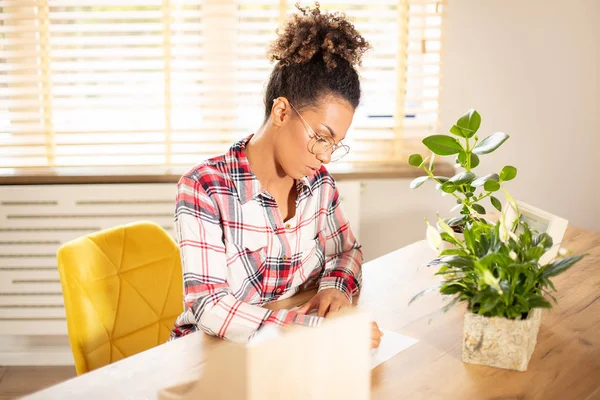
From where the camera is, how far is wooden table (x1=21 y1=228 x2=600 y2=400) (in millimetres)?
1084

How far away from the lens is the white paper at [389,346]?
1.22m

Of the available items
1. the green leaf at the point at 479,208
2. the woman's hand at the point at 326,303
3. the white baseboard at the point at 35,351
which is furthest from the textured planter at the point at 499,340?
the white baseboard at the point at 35,351

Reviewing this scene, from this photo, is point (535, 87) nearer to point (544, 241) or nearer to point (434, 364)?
point (544, 241)

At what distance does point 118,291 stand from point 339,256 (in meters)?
0.54

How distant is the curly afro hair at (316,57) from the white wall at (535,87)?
A: 4.36ft

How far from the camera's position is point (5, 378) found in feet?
8.86

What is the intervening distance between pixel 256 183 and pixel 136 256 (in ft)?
1.35

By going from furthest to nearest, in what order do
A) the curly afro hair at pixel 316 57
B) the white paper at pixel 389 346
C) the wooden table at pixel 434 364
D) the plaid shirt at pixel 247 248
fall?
Answer: the curly afro hair at pixel 316 57, the plaid shirt at pixel 247 248, the white paper at pixel 389 346, the wooden table at pixel 434 364

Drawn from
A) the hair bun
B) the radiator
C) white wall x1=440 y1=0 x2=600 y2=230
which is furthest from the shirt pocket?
white wall x1=440 y1=0 x2=600 y2=230

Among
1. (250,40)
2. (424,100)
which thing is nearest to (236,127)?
(250,40)

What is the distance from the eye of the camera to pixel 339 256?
1.67m

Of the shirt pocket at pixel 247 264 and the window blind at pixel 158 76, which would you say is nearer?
the shirt pocket at pixel 247 264

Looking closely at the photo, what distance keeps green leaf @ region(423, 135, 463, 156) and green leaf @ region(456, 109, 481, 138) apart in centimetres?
3

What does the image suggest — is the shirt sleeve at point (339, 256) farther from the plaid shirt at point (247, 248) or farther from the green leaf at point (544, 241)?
the green leaf at point (544, 241)
